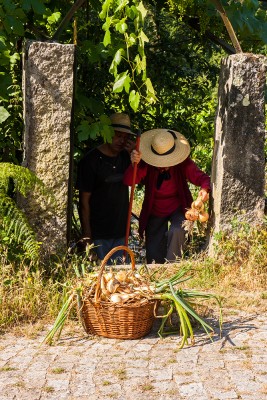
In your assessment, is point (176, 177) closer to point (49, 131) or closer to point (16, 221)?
point (49, 131)

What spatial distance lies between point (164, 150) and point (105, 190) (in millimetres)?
786

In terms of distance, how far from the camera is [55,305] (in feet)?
21.2

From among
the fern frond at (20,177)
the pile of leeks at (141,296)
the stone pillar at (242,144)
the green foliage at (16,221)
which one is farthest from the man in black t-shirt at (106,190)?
the pile of leeks at (141,296)

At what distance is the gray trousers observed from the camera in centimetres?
783

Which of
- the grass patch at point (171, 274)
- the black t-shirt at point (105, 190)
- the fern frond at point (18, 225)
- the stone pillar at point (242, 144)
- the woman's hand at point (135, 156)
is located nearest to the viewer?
the grass patch at point (171, 274)

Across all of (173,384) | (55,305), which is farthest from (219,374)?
(55,305)

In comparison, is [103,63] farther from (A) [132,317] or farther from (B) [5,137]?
(A) [132,317]

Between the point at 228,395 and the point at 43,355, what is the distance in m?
1.34

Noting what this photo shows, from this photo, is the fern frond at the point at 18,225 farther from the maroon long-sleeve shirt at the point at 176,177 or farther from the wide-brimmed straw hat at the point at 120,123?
the wide-brimmed straw hat at the point at 120,123

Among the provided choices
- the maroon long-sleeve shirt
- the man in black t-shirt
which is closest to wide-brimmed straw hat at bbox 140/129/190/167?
the maroon long-sleeve shirt

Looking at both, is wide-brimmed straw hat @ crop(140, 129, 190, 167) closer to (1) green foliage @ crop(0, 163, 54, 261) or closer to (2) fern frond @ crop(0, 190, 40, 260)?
(1) green foliage @ crop(0, 163, 54, 261)

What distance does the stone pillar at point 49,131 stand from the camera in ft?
22.8

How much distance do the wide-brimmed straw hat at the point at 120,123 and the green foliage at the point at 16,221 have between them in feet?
4.66

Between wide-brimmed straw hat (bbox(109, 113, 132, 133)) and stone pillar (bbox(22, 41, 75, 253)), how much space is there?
3.49 ft
